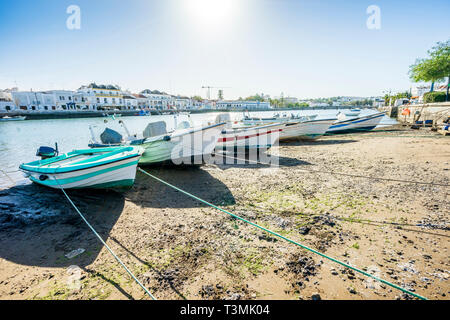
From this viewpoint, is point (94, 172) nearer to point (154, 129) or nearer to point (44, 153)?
point (44, 153)

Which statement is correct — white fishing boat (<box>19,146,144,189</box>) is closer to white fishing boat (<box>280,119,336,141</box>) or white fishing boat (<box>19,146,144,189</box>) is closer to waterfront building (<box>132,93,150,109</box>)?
white fishing boat (<box>280,119,336,141</box>)

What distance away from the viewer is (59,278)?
11.1ft

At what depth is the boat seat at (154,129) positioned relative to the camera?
33.2 ft

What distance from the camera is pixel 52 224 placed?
17.2 ft

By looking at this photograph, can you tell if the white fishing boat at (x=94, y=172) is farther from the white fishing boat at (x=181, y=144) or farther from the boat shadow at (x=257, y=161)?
the boat shadow at (x=257, y=161)

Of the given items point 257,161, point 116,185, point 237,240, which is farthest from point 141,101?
point 237,240

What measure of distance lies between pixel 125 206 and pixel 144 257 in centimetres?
286

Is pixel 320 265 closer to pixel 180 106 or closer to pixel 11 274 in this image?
pixel 11 274

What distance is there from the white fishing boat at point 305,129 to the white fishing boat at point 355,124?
5.14m

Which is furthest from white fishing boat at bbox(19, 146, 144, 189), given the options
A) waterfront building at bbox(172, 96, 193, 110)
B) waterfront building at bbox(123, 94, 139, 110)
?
waterfront building at bbox(172, 96, 193, 110)

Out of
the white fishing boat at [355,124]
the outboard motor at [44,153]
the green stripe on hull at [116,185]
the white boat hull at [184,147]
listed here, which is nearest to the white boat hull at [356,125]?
the white fishing boat at [355,124]

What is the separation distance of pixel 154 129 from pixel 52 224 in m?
5.94

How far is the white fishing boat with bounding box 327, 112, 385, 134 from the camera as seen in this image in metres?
20.4
